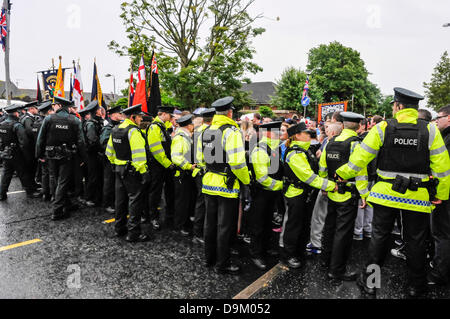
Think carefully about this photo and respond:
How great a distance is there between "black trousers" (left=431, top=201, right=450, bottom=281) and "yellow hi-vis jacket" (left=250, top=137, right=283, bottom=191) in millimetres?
2030

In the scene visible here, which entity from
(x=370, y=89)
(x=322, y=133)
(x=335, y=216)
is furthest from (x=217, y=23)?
(x=370, y=89)

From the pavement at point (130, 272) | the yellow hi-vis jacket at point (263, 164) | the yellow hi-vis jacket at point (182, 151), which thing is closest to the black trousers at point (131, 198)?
the pavement at point (130, 272)

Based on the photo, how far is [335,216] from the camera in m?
3.63

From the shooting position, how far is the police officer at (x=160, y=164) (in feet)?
16.4

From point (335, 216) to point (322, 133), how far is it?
3218mm

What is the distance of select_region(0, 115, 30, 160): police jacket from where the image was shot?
6.57 metres

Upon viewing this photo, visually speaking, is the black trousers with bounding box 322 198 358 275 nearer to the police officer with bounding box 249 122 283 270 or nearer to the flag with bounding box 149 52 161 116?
the police officer with bounding box 249 122 283 270

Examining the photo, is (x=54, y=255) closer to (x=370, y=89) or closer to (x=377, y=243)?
(x=377, y=243)

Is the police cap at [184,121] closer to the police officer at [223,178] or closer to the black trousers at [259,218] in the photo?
the police officer at [223,178]

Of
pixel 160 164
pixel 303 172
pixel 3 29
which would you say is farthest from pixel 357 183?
pixel 3 29

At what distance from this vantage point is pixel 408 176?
2.97 m

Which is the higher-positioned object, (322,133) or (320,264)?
(322,133)

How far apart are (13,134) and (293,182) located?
673 centimetres

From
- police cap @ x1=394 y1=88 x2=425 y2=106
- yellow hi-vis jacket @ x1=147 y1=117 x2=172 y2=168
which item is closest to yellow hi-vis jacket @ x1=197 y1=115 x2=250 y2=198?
yellow hi-vis jacket @ x1=147 y1=117 x2=172 y2=168
